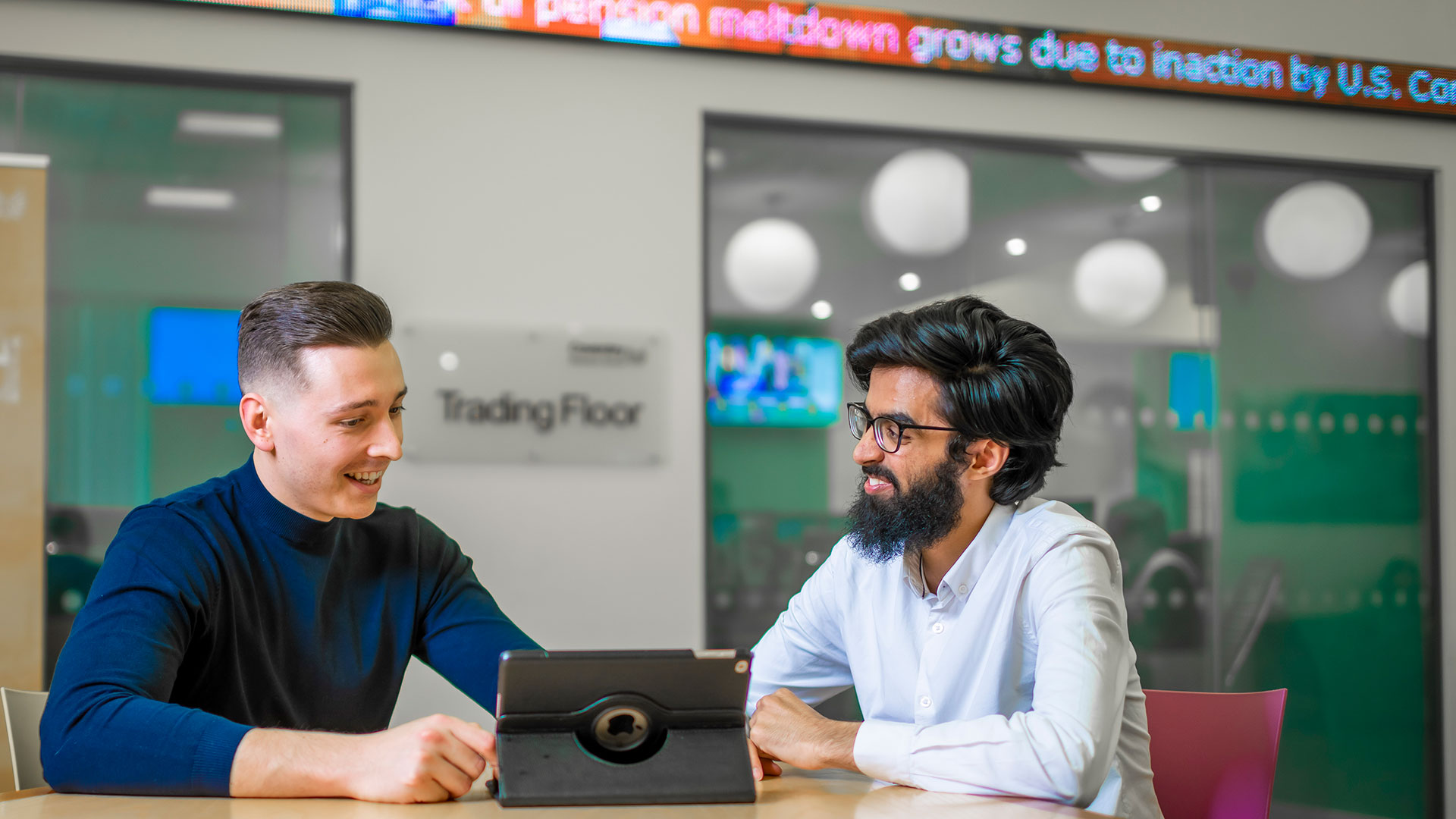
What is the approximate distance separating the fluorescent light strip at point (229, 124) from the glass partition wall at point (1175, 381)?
151 centimetres

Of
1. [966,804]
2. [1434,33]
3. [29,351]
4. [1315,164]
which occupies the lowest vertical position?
[966,804]

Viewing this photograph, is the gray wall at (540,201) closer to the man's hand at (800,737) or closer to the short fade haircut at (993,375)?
the short fade haircut at (993,375)

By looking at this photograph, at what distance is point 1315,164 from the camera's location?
4.63 meters

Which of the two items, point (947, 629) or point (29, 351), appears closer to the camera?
point (947, 629)

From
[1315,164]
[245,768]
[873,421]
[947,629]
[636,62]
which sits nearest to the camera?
[245,768]

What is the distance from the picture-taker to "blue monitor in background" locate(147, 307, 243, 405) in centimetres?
356

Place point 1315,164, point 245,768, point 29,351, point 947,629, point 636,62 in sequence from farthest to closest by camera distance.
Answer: point 1315,164 → point 636,62 → point 29,351 → point 947,629 → point 245,768

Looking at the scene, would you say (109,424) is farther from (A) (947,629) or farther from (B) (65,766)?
(A) (947,629)

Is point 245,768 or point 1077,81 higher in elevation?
point 1077,81

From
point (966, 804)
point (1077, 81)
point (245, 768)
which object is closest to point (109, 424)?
point (245, 768)

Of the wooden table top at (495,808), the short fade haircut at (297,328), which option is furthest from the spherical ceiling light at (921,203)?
the wooden table top at (495,808)

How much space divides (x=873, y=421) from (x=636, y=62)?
2.26m

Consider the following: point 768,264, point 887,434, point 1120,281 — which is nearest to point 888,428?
point 887,434

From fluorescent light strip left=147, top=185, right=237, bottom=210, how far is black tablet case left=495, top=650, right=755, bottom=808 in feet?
9.19
